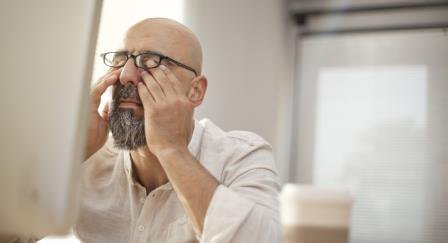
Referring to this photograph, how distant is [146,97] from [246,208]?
0.27 metres

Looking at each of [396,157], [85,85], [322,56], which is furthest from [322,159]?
[85,85]

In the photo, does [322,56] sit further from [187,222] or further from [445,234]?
[187,222]

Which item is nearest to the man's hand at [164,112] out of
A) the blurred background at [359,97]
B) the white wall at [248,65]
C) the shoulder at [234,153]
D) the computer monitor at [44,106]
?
the shoulder at [234,153]

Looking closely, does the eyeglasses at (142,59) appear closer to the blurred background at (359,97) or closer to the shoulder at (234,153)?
the shoulder at (234,153)

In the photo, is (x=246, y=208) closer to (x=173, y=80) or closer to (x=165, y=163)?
(x=165, y=163)

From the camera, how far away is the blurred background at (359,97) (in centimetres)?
200

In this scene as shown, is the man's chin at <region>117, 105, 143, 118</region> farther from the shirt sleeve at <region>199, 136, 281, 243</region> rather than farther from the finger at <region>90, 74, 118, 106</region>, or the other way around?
the shirt sleeve at <region>199, 136, 281, 243</region>

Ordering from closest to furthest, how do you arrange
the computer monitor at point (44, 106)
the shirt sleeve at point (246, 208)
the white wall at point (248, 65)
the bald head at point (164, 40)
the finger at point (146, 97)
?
1. the computer monitor at point (44, 106)
2. the shirt sleeve at point (246, 208)
3. the finger at point (146, 97)
4. the bald head at point (164, 40)
5. the white wall at point (248, 65)

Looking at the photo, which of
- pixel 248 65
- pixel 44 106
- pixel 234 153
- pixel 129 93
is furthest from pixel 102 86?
pixel 248 65

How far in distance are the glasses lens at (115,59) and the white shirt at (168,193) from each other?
0.18 metres

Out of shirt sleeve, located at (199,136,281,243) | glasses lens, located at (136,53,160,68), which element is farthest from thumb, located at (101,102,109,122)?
shirt sleeve, located at (199,136,281,243)

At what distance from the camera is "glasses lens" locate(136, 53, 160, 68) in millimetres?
861

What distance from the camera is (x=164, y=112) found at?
2.57 ft

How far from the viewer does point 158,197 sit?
34.9 inches
